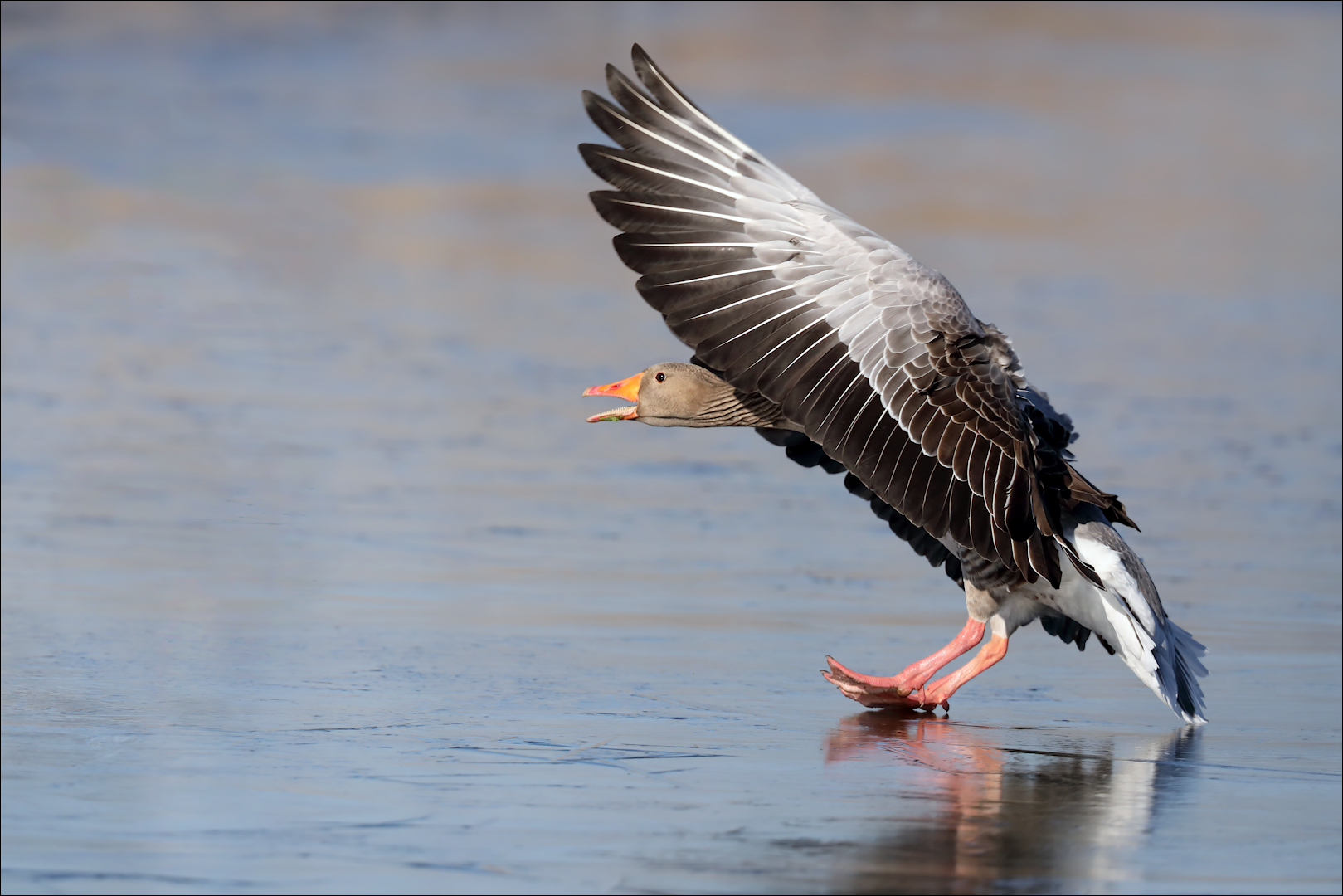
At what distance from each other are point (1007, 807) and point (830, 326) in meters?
2.43

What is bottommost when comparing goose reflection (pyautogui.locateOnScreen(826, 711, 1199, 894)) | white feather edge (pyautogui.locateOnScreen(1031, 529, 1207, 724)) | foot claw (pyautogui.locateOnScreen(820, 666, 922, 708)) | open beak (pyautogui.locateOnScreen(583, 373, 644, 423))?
goose reflection (pyautogui.locateOnScreen(826, 711, 1199, 894))

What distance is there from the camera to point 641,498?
13.1 metres

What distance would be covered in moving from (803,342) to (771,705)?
5.05ft

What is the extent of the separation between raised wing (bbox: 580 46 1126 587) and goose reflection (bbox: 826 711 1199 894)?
81 centimetres

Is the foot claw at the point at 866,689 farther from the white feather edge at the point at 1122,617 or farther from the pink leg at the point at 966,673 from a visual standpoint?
the white feather edge at the point at 1122,617

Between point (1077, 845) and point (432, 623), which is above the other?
point (432, 623)

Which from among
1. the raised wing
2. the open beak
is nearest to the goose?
the raised wing

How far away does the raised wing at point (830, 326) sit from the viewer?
7.27m

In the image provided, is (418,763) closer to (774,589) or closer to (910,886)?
(910,886)

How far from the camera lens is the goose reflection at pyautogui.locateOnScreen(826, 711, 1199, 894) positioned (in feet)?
15.5

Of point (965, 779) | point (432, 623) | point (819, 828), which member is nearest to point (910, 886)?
point (819, 828)

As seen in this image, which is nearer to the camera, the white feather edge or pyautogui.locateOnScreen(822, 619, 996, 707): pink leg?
the white feather edge

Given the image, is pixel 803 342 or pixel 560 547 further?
pixel 560 547

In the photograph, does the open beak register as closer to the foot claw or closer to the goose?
the goose
